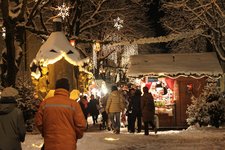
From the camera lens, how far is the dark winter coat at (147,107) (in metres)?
17.6

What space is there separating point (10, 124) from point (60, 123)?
93cm

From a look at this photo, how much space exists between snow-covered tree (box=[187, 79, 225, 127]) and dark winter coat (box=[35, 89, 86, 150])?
14.0 meters

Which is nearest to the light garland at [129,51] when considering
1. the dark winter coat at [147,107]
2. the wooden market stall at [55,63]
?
the dark winter coat at [147,107]

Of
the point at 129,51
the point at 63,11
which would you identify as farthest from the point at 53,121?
the point at 129,51

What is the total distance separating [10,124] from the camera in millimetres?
7359

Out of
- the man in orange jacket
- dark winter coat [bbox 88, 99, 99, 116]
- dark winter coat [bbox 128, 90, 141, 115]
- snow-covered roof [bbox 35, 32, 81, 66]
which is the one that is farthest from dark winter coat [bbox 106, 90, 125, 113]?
the man in orange jacket

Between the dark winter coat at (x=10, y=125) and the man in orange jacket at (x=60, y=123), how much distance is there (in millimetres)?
444

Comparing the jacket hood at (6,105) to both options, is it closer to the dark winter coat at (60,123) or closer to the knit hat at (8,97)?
the knit hat at (8,97)

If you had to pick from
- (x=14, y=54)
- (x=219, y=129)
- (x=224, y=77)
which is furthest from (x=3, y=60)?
(x=224, y=77)

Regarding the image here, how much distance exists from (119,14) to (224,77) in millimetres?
9568

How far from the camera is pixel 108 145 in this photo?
13906 mm

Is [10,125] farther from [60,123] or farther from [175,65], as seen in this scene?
[175,65]

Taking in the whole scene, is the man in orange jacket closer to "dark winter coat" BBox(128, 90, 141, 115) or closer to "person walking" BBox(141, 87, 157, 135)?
"person walking" BBox(141, 87, 157, 135)

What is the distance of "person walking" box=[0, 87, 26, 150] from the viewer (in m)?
7.31
